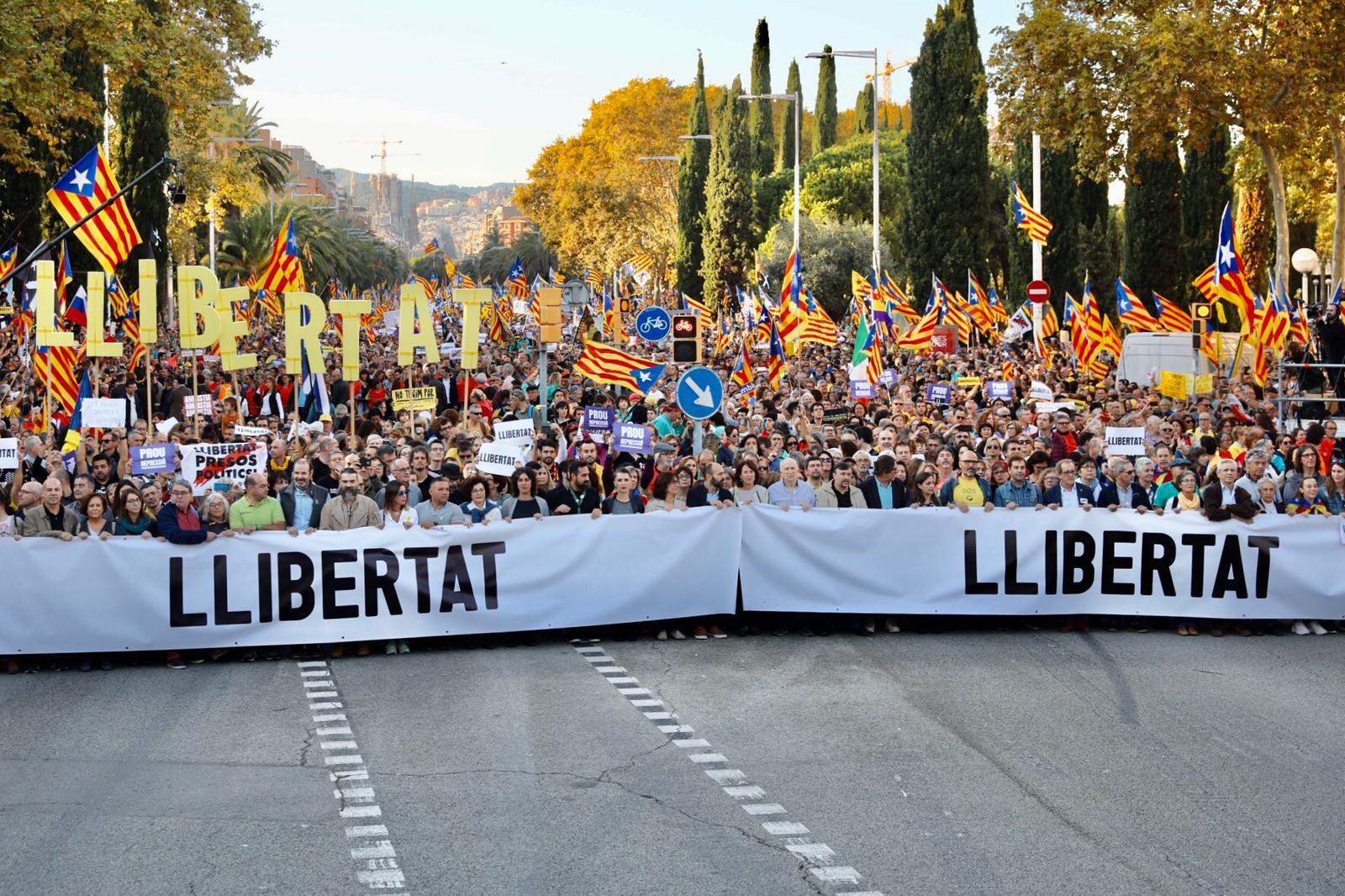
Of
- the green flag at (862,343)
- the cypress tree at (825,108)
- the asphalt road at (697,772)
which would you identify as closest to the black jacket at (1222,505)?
the asphalt road at (697,772)

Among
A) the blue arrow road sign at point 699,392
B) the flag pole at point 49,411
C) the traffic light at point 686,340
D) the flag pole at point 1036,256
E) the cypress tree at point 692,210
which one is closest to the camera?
the blue arrow road sign at point 699,392

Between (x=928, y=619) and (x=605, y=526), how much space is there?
8.99 ft

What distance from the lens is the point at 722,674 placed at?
12289mm

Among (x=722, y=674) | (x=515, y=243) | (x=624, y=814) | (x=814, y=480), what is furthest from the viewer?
(x=515, y=243)

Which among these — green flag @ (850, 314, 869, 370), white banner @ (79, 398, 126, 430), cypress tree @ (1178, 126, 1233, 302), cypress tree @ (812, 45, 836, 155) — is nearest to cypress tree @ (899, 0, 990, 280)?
cypress tree @ (1178, 126, 1233, 302)

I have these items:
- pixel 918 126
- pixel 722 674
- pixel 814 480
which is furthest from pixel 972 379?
pixel 918 126

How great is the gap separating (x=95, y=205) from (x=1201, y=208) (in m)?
35.6

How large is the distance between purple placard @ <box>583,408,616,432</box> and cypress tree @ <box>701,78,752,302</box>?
58966mm

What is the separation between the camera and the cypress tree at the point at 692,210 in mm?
84812

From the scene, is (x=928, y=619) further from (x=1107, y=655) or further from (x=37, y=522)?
(x=37, y=522)

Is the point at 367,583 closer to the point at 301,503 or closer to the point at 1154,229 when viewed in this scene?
the point at 301,503

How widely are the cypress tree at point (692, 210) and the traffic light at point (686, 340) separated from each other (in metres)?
66.1

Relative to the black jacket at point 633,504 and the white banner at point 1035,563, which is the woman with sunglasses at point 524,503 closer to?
the black jacket at point 633,504

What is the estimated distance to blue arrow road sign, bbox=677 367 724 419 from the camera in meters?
15.9
